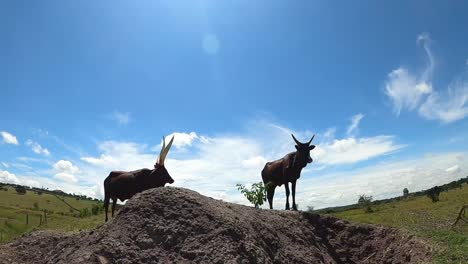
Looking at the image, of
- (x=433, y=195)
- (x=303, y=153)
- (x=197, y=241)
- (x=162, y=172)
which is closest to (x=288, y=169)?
(x=303, y=153)

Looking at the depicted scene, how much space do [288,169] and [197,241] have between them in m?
8.26

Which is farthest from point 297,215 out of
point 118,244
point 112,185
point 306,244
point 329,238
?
point 112,185

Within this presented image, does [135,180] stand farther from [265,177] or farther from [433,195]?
[433,195]

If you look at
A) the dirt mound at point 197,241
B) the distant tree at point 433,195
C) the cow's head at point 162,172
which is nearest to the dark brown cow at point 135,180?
the cow's head at point 162,172

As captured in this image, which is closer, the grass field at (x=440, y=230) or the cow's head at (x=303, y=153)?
the grass field at (x=440, y=230)

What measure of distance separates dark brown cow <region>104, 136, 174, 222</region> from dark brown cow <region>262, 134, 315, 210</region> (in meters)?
3.81

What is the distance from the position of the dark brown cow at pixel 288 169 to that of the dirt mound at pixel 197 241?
12.0ft

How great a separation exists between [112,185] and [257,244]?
9737 millimetres

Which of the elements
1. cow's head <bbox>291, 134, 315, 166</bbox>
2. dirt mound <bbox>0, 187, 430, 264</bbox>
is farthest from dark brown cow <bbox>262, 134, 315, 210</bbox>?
dirt mound <bbox>0, 187, 430, 264</bbox>

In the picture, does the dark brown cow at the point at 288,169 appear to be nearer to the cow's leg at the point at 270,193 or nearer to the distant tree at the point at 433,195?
the cow's leg at the point at 270,193

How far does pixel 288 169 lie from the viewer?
51.1 feet

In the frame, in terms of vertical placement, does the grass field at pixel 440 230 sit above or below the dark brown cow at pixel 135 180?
below

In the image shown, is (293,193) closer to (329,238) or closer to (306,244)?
(329,238)

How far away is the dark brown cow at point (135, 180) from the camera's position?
15.9 metres
